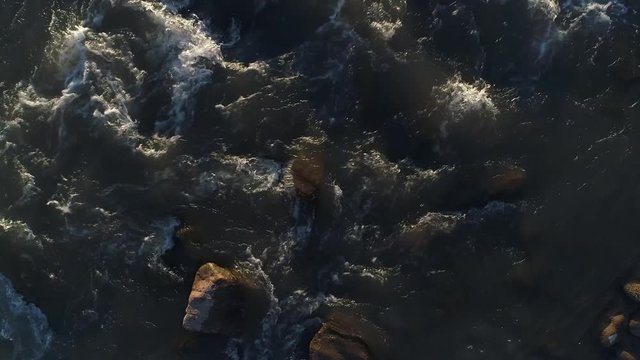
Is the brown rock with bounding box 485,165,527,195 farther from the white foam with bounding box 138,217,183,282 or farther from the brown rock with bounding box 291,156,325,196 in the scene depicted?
the white foam with bounding box 138,217,183,282

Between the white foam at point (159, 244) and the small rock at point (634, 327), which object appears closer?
the small rock at point (634, 327)

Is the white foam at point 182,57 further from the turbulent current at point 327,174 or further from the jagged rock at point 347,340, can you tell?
the jagged rock at point 347,340

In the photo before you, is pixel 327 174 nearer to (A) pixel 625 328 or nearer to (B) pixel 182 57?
(B) pixel 182 57

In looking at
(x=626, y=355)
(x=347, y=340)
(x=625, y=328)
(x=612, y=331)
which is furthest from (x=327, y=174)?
(x=626, y=355)

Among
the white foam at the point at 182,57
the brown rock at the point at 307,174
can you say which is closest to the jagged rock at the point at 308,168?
the brown rock at the point at 307,174

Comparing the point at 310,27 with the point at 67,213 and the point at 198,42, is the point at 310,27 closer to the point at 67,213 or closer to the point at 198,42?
the point at 198,42

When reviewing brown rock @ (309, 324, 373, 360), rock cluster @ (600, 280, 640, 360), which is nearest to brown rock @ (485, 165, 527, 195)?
rock cluster @ (600, 280, 640, 360)
